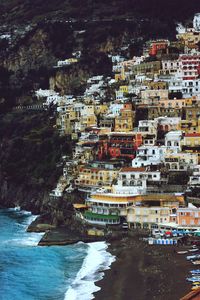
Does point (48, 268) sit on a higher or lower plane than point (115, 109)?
lower

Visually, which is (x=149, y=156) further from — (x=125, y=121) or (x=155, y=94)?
(x=155, y=94)

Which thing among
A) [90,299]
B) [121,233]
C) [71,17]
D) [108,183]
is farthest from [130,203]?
[71,17]

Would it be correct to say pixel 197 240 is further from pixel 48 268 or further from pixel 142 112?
pixel 142 112

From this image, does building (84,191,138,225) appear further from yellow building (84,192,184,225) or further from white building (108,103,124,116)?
white building (108,103,124,116)

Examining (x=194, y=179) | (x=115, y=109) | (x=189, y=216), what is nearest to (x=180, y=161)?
(x=194, y=179)

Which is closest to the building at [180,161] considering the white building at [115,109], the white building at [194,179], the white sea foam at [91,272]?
the white building at [194,179]

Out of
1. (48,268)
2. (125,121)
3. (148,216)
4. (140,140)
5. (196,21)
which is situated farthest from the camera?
(196,21)
